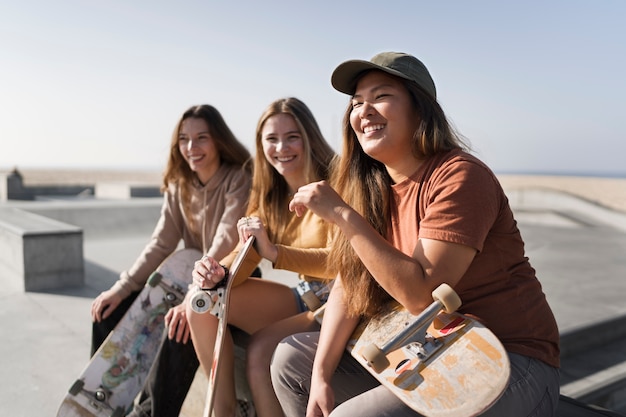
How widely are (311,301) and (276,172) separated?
80cm

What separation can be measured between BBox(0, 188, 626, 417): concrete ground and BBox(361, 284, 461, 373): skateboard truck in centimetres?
211

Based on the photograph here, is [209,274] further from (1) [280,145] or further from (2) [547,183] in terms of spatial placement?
(2) [547,183]

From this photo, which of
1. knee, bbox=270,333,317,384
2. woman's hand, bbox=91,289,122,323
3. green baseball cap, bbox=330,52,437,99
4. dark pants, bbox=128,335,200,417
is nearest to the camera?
green baseball cap, bbox=330,52,437,99

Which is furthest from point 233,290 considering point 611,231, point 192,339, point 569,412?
point 611,231

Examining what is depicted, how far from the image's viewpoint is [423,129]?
1.70 metres

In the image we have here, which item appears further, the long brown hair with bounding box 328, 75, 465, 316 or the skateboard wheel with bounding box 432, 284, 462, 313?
the long brown hair with bounding box 328, 75, 465, 316

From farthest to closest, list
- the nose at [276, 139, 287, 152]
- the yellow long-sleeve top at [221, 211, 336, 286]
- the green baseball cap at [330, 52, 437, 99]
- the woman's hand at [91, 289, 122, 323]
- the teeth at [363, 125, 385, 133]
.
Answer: the woman's hand at [91, 289, 122, 323], the nose at [276, 139, 287, 152], the yellow long-sleeve top at [221, 211, 336, 286], the teeth at [363, 125, 385, 133], the green baseball cap at [330, 52, 437, 99]

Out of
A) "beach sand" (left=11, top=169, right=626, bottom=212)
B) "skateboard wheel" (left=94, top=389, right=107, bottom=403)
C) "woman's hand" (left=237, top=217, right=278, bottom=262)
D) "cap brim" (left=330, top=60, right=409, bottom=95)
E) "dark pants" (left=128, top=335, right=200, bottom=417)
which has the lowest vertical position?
"beach sand" (left=11, top=169, right=626, bottom=212)

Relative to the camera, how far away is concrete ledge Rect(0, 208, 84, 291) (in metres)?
5.14

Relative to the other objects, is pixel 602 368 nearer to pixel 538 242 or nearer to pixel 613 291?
pixel 613 291

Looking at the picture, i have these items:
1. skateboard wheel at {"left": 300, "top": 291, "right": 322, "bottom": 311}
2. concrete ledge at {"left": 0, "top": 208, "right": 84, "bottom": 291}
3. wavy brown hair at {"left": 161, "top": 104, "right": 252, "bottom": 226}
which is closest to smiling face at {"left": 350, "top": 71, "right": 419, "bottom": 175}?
skateboard wheel at {"left": 300, "top": 291, "right": 322, "bottom": 311}

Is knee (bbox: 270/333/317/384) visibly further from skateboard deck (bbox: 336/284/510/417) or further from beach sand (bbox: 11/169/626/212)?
beach sand (bbox: 11/169/626/212)

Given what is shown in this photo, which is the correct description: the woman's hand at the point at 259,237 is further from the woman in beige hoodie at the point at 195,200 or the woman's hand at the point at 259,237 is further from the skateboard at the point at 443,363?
the skateboard at the point at 443,363

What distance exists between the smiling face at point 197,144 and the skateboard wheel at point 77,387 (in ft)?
4.22
